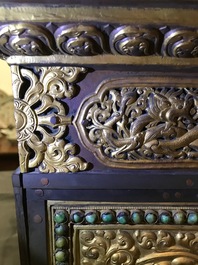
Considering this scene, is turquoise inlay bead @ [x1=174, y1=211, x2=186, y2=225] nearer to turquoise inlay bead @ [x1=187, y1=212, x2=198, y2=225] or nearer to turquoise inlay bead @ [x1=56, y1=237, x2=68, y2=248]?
turquoise inlay bead @ [x1=187, y1=212, x2=198, y2=225]

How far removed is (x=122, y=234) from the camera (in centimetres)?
78

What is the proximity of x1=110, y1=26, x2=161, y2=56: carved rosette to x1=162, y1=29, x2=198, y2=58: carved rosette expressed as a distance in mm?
14

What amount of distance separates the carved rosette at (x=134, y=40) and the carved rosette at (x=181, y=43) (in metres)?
0.01

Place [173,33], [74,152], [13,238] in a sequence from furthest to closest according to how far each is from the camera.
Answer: [13,238], [74,152], [173,33]

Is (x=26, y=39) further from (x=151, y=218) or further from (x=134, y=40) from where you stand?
(x=151, y=218)

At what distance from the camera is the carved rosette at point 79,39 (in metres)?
0.62

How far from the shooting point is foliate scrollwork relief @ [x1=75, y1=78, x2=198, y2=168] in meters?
0.70

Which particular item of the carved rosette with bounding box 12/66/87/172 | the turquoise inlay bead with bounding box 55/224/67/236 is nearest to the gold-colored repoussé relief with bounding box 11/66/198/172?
the carved rosette with bounding box 12/66/87/172

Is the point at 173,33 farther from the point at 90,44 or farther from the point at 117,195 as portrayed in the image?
the point at 117,195

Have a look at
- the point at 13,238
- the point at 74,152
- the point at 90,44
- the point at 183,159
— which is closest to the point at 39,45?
the point at 90,44

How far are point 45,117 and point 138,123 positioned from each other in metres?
0.14

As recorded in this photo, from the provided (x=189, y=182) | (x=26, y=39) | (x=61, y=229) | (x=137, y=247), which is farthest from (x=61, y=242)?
(x=26, y=39)

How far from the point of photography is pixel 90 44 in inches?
24.8

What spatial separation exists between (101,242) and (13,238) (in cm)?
57
